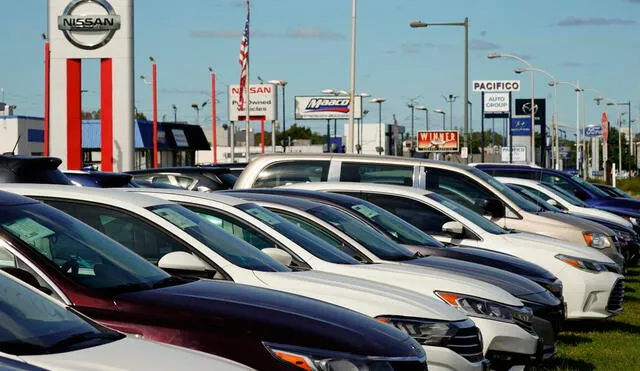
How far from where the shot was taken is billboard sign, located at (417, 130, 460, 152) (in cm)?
6638

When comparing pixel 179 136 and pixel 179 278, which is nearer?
pixel 179 278

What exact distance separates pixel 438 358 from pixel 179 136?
241 feet

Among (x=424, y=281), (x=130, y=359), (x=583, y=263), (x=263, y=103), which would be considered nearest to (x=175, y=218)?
(x=424, y=281)

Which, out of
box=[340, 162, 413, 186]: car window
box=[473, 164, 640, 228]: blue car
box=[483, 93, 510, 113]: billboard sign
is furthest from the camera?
box=[483, 93, 510, 113]: billboard sign

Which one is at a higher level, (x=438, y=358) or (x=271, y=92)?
(x=271, y=92)

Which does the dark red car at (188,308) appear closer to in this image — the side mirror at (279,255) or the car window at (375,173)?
the side mirror at (279,255)

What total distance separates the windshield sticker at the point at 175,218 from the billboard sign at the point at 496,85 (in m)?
80.6

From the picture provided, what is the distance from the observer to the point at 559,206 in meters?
21.7

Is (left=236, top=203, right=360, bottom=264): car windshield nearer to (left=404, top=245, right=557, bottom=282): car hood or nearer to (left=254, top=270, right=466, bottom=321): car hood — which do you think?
(left=254, top=270, right=466, bottom=321): car hood

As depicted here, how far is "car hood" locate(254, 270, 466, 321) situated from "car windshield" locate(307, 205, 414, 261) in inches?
79.6

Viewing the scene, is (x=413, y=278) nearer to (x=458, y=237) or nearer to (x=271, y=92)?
(x=458, y=237)

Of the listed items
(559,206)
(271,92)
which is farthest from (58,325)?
(271,92)

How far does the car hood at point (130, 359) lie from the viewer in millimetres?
4488

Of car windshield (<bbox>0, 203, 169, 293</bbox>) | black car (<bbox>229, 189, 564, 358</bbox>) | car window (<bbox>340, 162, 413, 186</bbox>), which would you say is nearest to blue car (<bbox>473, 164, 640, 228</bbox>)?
car window (<bbox>340, 162, 413, 186</bbox>)
